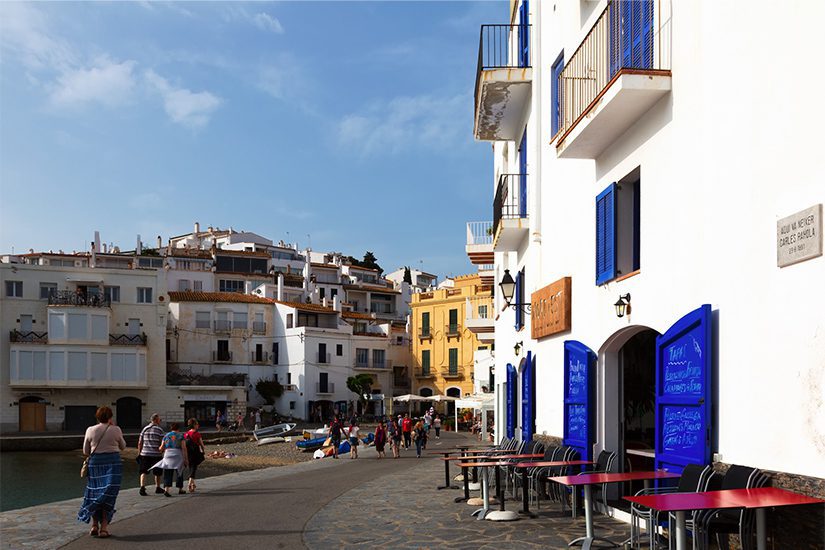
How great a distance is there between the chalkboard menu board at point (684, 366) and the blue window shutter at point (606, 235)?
221 cm

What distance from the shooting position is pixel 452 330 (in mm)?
75438

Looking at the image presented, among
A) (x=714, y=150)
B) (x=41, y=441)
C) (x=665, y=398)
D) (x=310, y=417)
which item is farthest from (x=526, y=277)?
(x=310, y=417)

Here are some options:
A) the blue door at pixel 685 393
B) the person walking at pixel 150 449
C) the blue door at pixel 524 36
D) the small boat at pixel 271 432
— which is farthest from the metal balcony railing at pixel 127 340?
the blue door at pixel 685 393

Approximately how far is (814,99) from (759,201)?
3.78 feet

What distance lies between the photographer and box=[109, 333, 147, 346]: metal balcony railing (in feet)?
202

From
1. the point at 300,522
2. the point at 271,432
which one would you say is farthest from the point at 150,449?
the point at 271,432

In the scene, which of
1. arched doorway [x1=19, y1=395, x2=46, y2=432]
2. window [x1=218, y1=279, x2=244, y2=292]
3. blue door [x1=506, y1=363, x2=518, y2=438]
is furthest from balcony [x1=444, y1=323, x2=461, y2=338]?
blue door [x1=506, y1=363, x2=518, y2=438]

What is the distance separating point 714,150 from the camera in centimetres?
902

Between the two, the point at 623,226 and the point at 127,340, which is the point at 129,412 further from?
the point at 623,226

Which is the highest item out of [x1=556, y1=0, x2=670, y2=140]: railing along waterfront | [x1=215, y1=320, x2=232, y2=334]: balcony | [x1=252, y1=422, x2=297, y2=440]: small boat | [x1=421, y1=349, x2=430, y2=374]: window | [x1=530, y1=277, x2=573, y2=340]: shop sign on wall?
[x1=556, y1=0, x2=670, y2=140]: railing along waterfront

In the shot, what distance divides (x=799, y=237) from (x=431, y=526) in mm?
7096

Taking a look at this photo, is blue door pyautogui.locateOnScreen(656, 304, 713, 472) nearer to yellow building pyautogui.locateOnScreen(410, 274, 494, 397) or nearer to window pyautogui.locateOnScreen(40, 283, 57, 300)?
window pyautogui.locateOnScreen(40, 283, 57, 300)

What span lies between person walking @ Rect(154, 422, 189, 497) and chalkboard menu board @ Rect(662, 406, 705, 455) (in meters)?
10.3

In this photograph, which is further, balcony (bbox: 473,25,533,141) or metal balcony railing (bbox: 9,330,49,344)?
metal balcony railing (bbox: 9,330,49,344)
